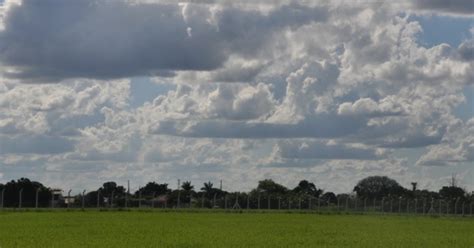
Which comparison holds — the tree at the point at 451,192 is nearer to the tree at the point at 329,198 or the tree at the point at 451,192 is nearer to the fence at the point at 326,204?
the tree at the point at 329,198

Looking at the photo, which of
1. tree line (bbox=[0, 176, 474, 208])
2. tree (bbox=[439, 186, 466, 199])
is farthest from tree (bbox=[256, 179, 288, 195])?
tree (bbox=[439, 186, 466, 199])

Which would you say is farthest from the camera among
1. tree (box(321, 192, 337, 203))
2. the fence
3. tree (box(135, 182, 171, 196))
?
tree (box(135, 182, 171, 196))

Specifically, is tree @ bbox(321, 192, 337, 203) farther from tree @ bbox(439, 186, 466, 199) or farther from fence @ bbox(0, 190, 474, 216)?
tree @ bbox(439, 186, 466, 199)

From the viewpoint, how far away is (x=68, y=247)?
33219mm

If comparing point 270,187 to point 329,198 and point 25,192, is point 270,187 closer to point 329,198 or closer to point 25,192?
point 329,198

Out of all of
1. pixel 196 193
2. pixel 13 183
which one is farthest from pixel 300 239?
pixel 196 193

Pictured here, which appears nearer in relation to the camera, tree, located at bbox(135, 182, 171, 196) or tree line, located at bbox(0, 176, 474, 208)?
tree line, located at bbox(0, 176, 474, 208)

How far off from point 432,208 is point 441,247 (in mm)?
82631

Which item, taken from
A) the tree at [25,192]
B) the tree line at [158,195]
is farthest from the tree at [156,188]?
the tree at [25,192]

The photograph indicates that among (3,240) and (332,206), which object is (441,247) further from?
(332,206)

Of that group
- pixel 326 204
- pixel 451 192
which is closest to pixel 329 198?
pixel 326 204

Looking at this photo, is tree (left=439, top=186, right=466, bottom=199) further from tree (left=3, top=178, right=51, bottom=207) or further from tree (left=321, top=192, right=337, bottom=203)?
tree (left=3, top=178, right=51, bottom=207)

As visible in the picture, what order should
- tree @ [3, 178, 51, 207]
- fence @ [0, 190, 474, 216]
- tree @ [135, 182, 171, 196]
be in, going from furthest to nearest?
tree @ [135, 182, 171, 196] < tree @ [3, 178, 51, 207] < fence @ [0, 190, 474, 216]

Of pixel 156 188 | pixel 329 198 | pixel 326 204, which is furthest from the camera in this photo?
pixel 156 188
